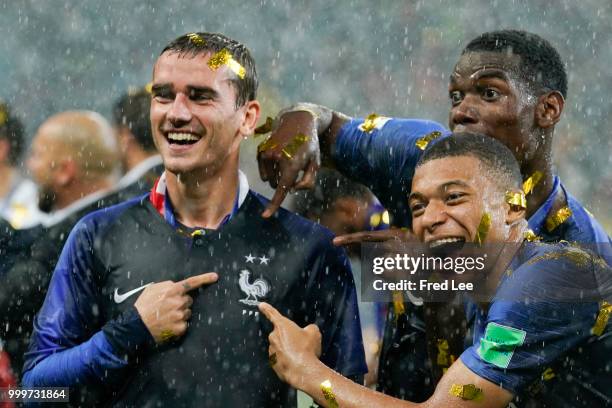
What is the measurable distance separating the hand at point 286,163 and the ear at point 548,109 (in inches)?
27.4

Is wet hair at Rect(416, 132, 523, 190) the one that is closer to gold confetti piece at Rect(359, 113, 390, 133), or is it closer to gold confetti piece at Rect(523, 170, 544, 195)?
gold confetti piece at Rect(523, 170, 544, 195)

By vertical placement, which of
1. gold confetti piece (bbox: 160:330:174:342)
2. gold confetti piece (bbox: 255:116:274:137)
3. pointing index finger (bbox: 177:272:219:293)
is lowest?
gold confetti piece (bbox: 160:330:174:342)

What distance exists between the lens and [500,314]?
106 inches

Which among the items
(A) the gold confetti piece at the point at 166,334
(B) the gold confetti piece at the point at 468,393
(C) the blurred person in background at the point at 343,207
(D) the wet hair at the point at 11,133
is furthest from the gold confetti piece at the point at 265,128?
(D) the wet hair at the point at 11,133

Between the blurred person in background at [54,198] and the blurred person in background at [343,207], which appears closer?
the blurred person in background at [54,198]

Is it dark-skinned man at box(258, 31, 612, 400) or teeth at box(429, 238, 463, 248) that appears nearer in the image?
teeth at box(429, 238, 463, 248)

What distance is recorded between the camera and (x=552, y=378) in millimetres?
2840

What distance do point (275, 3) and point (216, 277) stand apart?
8845 millimetres

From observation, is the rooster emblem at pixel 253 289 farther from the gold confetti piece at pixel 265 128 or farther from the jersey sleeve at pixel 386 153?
the jersey sleeve at pixel 386 153

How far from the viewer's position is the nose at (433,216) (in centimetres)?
278

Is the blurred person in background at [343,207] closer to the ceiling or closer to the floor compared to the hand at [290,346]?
closer to the ceiling

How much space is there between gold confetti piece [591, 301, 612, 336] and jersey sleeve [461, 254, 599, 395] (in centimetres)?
2

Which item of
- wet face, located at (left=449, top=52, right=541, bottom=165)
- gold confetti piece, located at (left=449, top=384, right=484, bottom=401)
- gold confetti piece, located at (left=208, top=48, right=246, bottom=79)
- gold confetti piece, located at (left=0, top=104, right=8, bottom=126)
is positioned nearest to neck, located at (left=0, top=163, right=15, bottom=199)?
gold confetti piece, located at (left=0, top=104, right=8, bottom=126)

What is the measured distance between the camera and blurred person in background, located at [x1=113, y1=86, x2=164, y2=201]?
4250mm
